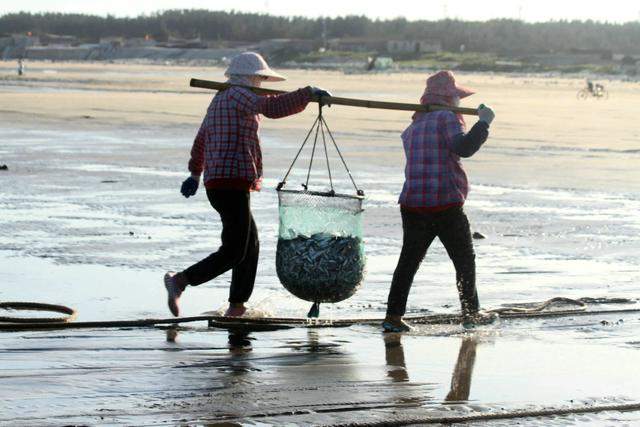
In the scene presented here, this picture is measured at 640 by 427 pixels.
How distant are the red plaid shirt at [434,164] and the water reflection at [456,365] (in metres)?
0.80

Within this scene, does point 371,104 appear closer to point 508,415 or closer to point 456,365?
point 456,365

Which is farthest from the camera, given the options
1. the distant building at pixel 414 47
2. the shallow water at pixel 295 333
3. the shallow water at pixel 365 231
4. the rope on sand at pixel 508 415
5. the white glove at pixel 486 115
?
the distant building at pixel 414 47

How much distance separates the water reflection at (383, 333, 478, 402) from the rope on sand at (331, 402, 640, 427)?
336mm

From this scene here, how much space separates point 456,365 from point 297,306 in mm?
→ 2087

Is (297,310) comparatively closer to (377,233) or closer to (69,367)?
(69,367)

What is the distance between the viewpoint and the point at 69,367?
669cm

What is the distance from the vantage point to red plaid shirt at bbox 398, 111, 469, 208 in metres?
7.96

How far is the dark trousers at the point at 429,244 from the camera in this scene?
8.04m

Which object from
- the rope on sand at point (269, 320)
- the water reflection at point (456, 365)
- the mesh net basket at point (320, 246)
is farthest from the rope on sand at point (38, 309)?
the water reflection at point (456, 365)

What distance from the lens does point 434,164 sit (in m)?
7.96

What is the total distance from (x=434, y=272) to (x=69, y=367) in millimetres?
4110

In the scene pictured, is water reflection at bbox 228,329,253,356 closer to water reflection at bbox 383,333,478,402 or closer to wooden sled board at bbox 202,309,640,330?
wooden sled board at bbox 202,309,640,330

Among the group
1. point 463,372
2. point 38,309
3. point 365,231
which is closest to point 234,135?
point 38,309

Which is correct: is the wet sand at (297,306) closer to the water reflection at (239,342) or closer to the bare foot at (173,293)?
the water reflection at (239,342)
